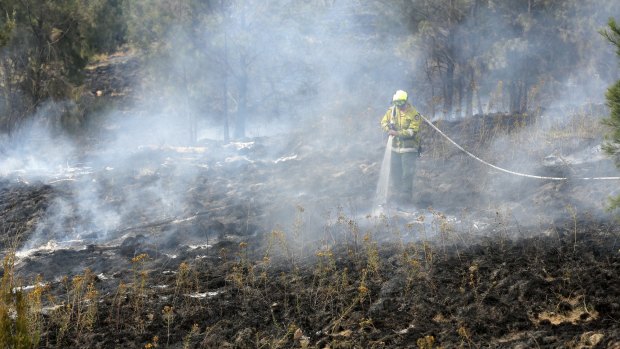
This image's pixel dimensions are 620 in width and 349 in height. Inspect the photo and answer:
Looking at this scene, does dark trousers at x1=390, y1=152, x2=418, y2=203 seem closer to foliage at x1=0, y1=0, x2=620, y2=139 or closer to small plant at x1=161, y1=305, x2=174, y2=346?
foliage at x1=0, y1=0, x2=620, y2=139

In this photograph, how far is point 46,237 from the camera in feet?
31.6

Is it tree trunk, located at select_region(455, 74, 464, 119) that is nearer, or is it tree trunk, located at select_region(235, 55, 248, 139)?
tree trunk, located at select_region(455, 74, 464, 119)

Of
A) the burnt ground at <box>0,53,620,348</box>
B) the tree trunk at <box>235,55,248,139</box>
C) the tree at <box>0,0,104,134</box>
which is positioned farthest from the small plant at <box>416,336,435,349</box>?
the tree at <box>0,0,104,134</box>

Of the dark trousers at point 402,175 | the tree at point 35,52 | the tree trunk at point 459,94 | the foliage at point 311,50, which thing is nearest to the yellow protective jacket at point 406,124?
the dark trousers at point 402,175

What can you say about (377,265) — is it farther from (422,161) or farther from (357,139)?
(357,139)

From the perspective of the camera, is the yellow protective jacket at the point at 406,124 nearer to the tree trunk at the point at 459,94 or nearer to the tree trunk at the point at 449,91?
the tree trunk at the point at 459,94

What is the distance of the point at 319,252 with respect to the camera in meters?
6.79

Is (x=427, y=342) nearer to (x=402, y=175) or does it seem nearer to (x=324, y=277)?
(x=324, y=277)

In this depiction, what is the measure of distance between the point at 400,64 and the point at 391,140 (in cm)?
1023

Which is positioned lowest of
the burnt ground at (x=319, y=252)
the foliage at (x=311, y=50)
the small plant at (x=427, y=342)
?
the burnt ground at (x=319, y=252)

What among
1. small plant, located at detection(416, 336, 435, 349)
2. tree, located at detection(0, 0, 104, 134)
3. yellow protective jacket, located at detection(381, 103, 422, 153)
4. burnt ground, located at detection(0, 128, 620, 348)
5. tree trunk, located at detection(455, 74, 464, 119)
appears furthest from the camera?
tree, located at detection(0, 0, 104, 134)

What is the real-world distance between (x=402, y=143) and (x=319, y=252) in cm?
327

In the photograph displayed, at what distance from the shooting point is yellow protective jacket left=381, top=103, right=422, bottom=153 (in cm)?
925

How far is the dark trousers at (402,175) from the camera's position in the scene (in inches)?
375
